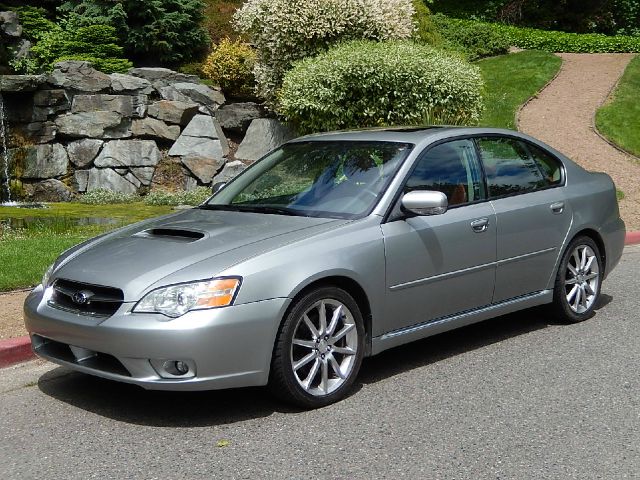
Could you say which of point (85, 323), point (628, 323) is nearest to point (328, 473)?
point (85, 323)

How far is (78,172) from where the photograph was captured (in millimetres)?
16797

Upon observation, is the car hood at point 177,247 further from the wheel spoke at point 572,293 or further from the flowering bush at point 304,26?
the flowering bush at point 304,26

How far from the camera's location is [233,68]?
706 inches

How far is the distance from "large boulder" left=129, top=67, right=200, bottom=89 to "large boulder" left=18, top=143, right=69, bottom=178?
2.16 metres

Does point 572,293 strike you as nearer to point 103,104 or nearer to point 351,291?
point 351,291

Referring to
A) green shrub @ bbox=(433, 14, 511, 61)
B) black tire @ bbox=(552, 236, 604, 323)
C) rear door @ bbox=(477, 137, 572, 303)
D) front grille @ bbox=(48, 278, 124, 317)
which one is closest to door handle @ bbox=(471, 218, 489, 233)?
rear door @ bbox=(477, 137, 572, 303)

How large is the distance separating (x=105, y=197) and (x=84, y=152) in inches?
52.0

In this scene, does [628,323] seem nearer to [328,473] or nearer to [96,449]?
[328,473]

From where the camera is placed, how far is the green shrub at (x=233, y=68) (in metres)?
17.9

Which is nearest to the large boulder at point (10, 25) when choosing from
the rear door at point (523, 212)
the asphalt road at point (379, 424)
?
the asphalt road at point (379, 424)

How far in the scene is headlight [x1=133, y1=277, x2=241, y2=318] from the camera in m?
4.89

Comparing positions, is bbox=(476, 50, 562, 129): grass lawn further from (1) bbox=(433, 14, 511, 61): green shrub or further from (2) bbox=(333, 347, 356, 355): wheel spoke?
(2) bbox=(333, 347, 356, 355): wheel spoke

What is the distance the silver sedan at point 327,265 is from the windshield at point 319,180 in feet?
0.05

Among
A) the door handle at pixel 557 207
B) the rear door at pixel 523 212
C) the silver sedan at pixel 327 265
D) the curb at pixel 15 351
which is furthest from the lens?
the door handle at pixel 557 207
